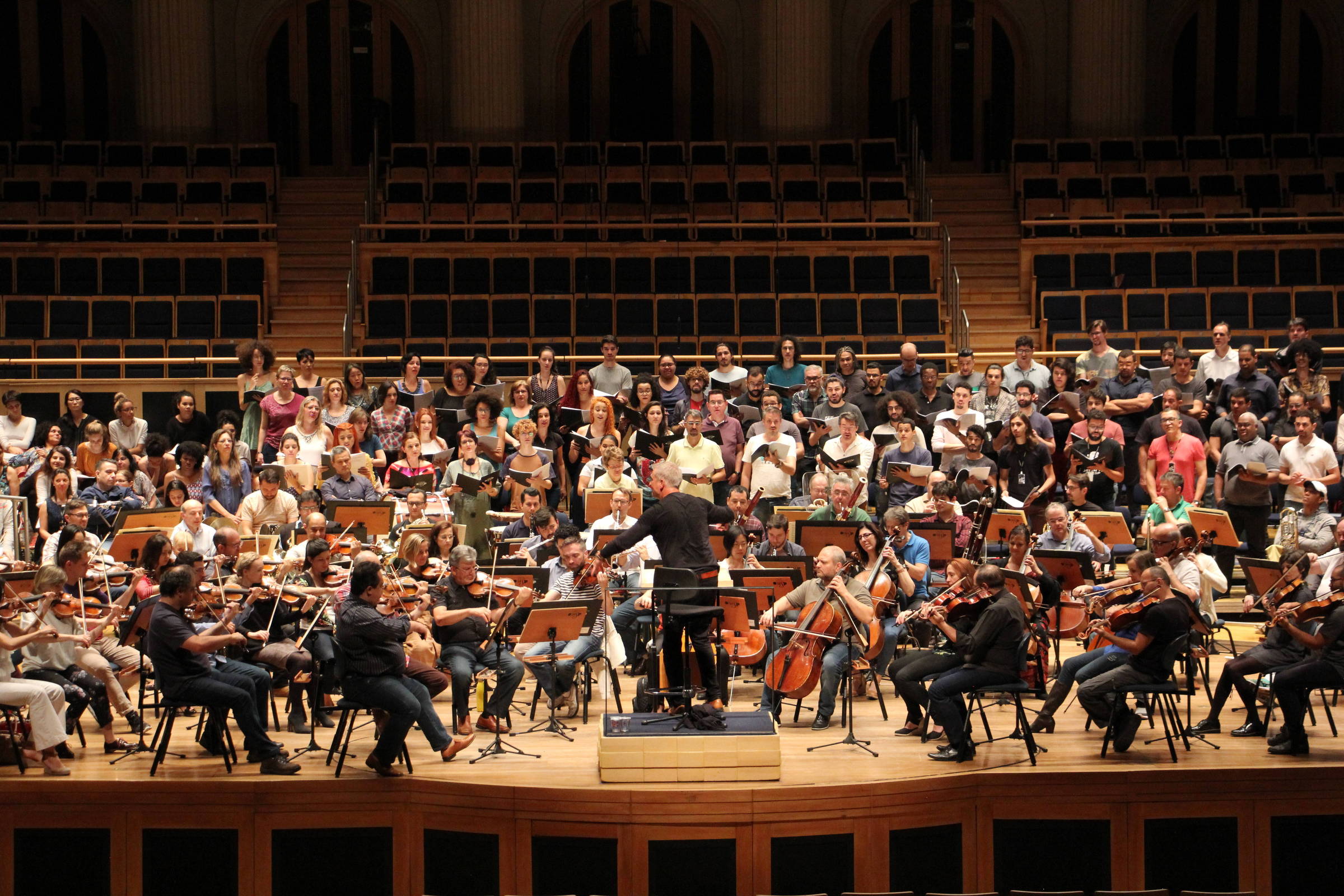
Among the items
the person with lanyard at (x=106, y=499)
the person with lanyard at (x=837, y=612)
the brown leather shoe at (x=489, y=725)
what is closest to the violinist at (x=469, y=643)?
the brown leather shoe at (x=489, y=725)

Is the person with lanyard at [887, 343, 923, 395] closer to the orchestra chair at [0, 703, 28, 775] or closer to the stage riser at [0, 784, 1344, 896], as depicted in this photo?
the stage riser at [0, 784, 1344, 896]

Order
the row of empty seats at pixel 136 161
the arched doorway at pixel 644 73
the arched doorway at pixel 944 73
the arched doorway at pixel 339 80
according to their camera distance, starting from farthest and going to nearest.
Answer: the arched doorway at pixel 944 73
the arched doorway at pixel 644 73
the arched doorway at pixel 339 80
the row of empty seats at pixel 136 161

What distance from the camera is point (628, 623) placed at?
8922mm

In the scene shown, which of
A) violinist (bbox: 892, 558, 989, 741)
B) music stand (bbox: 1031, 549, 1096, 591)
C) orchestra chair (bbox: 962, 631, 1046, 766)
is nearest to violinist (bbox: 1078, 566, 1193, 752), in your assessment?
orchestra chair (bbox: 962, 631, 1046, 766)

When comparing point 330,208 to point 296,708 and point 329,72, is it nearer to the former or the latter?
point 329,72

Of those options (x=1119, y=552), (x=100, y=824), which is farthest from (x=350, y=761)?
(x=1119, y=552)

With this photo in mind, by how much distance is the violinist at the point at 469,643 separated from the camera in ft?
25.4

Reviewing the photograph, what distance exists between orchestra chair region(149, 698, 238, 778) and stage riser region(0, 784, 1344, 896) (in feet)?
0.76

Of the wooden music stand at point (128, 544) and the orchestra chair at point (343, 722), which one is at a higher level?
the wooden music stand at point (128, 544)

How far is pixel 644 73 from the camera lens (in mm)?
18969

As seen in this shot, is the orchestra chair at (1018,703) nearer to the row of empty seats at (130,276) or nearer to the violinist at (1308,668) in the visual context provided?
the violinist at (1308,668)

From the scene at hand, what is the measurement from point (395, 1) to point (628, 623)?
41.6ft

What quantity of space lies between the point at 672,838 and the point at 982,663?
1.86 m

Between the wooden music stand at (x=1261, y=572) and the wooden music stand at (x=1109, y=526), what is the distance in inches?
50.0
